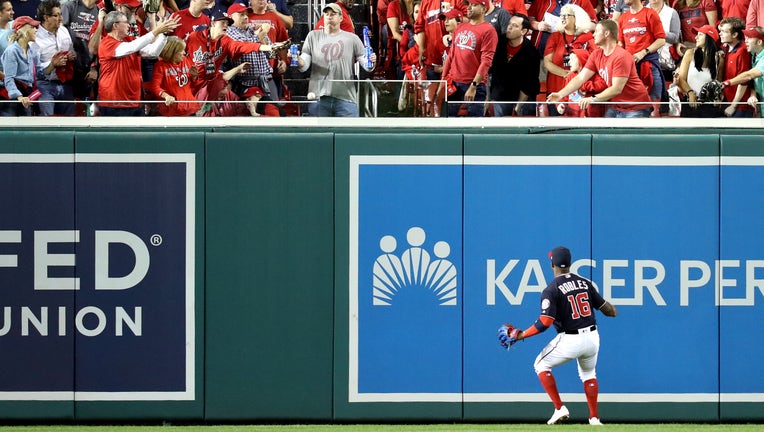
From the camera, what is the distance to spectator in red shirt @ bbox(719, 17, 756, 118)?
39.0 feet

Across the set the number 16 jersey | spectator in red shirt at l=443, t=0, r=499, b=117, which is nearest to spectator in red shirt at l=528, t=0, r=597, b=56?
spectator in red shirt at l=443, t=0, r=499, b=117

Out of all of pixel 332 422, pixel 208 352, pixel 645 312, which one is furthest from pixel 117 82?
pixel 645 312

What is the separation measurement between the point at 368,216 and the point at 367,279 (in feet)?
1.91

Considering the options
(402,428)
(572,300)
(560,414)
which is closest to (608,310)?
(572,300)

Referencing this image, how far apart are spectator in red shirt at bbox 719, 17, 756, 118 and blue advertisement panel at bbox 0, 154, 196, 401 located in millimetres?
5260

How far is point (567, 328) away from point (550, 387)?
21.7 inches

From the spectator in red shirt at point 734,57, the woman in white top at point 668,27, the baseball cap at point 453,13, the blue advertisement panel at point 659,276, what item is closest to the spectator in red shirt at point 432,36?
the baseball cap at point 453,13

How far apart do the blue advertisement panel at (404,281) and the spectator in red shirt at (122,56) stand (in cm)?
225

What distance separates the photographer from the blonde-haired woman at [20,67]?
1141cm

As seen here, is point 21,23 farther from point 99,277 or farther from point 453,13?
point 453,13

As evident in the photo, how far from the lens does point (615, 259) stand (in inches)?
448

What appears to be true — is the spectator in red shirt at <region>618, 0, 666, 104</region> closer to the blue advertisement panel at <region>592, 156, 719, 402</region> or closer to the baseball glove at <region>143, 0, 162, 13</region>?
the blue advertisement panel at <region>592, 156, 719, 402</region>

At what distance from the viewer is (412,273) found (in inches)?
446

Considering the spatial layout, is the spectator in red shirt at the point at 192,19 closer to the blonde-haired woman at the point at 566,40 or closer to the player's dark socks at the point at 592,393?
the blonde-haired woman at the point at 566,40
